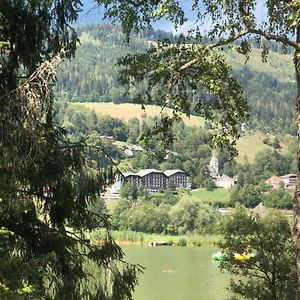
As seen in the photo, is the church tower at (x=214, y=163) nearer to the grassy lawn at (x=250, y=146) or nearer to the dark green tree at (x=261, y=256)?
the grassy lawn at (x=250, y=146)

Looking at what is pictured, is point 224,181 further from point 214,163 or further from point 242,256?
point 242,256

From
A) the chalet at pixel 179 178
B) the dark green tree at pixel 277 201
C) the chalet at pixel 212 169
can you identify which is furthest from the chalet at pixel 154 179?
the dark green tree at pixel 277 201

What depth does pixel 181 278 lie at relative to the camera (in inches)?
1158

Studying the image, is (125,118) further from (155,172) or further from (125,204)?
(125,204)

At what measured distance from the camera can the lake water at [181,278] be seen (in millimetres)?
23250

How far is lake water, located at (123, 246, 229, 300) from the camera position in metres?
23.2

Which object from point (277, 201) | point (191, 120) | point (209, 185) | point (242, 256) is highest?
point (191, 120)

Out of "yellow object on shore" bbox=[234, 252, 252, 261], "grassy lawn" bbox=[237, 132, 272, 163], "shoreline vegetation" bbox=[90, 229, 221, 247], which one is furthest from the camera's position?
"grassy lawn" bbox=[237, 132, 272, 163]

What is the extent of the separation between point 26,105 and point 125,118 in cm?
14772

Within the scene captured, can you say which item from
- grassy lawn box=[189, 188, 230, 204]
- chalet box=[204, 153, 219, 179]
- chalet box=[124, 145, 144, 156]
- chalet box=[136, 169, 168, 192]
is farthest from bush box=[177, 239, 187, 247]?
chalet box=[204, 153, 219, 179]

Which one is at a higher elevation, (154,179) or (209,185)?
(154,179)

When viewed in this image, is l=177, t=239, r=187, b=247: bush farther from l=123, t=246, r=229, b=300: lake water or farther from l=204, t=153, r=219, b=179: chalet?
l=204, t=153, r=219, b=179: chalet

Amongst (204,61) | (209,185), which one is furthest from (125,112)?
(204,61)

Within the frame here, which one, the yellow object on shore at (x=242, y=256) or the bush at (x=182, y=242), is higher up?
the yellow object on shore at (x=242, y=256)
